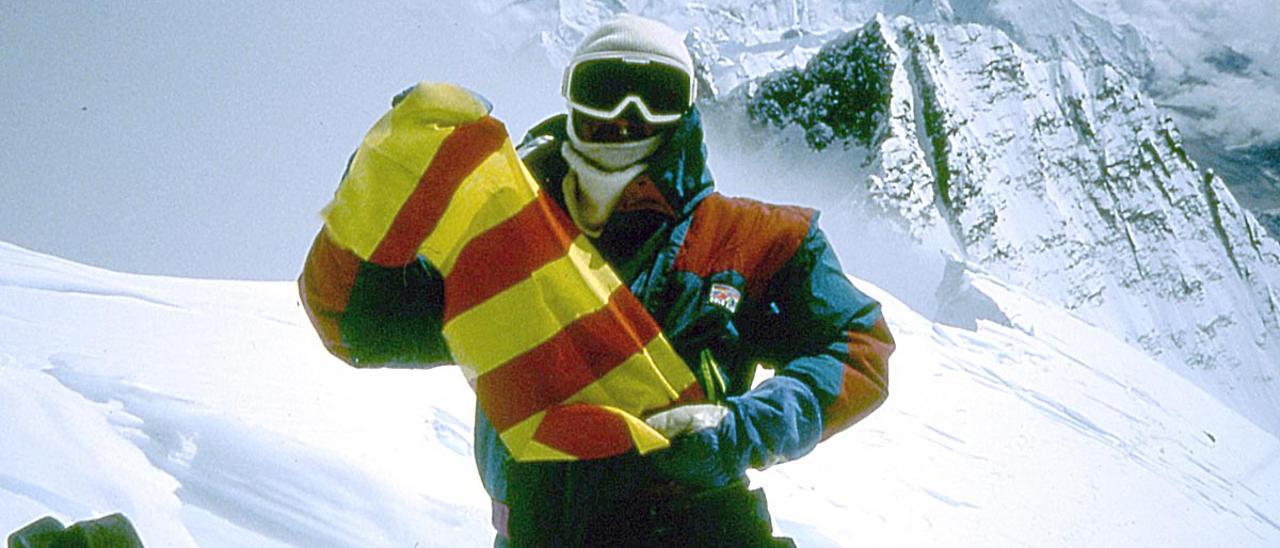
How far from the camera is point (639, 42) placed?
1809 millimetres

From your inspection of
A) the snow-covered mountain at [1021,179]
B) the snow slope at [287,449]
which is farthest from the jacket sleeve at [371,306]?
the snow-covered mountain at [1021,179]

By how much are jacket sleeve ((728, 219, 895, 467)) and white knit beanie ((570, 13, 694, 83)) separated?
0.41m

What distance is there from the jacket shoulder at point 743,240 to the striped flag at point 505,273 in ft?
0.51

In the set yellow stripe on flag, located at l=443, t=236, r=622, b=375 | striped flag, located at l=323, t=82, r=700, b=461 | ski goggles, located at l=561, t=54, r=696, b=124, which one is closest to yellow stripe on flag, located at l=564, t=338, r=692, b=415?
striped flag, located at l=323, t=82, r=700, b=461

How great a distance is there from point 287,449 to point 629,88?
3923 mm

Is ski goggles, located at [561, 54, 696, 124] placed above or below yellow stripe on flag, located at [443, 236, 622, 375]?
above

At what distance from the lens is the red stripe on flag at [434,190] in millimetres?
1646

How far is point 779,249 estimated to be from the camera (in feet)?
5.76

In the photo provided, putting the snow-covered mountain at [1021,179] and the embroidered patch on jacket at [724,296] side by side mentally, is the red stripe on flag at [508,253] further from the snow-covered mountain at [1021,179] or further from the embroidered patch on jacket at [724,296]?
the snow-covered mountain at [1021,179]

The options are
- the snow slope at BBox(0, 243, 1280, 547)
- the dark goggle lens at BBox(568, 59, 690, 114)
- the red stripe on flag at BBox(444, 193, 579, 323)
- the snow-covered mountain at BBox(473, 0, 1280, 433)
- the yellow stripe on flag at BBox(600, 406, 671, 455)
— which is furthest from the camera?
the snow-covered mountain at BBox(473, 0, 1280, 433)

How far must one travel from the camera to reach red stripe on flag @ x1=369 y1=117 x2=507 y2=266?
5.40 feet

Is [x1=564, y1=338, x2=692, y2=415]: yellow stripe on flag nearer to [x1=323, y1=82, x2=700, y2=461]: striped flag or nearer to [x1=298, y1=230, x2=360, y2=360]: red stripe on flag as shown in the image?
[x1=323, y1=82, x2=700, y2=461]: striped flag

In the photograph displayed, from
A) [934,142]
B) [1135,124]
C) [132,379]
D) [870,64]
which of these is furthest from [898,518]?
[1135,124]

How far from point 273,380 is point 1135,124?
402ft
